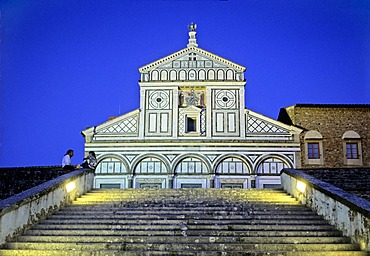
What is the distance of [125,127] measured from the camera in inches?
1135

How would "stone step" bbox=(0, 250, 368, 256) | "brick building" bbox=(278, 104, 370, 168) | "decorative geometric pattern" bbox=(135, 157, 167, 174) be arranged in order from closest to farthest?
"stone step" bbox=(0, 250, 368, 256) < "decorative geometric pattern" bbox=(135, 157, 167, 174) < "brick building" bbox=(278, 104, 370, 168)

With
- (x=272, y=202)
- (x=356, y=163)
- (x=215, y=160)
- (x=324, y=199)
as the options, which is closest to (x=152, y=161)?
(x=215, y=160)

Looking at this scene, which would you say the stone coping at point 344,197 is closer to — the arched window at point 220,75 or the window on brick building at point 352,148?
the arched window at point 220,75

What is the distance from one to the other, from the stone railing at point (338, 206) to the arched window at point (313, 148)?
1571 centimetres

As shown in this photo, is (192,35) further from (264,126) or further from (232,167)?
(232,167)

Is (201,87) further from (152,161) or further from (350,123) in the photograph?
(350,123)

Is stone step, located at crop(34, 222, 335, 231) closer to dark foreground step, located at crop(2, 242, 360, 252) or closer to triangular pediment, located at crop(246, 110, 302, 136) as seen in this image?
dark foreground step, located at crop(2, 242, 360, 252)

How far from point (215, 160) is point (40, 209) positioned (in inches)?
687

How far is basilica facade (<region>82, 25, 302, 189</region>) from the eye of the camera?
27.8 m

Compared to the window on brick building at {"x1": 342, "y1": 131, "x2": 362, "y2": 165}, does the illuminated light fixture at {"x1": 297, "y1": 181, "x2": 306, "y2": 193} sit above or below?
below

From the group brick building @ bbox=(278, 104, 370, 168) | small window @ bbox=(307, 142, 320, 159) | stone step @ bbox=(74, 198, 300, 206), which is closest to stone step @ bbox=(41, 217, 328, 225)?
stone step @ bbox=(74, 198, 300, 206)

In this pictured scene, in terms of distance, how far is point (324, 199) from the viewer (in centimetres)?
1113

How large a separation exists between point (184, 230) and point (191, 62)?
68.5 feet

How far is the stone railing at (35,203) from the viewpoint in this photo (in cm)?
980
